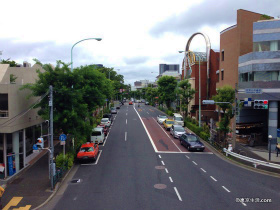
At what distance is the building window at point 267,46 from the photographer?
26750mm

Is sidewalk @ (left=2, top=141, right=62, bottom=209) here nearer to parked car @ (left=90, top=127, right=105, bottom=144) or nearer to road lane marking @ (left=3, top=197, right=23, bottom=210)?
road lane marking @ (left=3, top=197, right=23, bottom=210)

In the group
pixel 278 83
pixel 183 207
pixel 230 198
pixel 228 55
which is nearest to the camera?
pixel 183 207

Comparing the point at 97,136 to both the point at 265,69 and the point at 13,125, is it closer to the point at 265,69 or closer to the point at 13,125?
the point at 13,125

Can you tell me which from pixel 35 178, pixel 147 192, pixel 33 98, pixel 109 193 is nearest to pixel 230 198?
pixel 147 192

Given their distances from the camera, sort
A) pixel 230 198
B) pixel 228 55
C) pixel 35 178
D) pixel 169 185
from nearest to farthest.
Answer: pixel 230 198 < pixel 169 185 < pixel 35 178 < pixel 228 55

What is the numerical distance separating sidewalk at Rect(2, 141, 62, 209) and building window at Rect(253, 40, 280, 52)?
83.3 feet

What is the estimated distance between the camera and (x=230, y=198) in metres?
13.3

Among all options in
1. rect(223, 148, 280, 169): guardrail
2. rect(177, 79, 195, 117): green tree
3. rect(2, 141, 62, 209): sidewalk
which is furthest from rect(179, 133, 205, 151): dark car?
rect(177, 79, 195, 117): green tree

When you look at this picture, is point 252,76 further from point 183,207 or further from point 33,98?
point 33,98

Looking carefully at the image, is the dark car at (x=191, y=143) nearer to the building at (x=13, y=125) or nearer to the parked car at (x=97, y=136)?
the parked car at (x=97, y=136)

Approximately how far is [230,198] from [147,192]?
15.2 ft

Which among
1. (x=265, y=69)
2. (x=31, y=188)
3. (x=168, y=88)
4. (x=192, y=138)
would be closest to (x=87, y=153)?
(x=31, y=188)

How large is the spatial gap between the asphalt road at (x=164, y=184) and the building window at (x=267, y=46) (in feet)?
45.0

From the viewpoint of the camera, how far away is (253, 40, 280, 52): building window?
87.8ft
